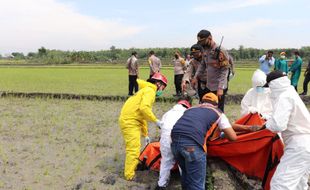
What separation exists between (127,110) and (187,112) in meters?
1.48

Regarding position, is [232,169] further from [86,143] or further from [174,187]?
[86,143]

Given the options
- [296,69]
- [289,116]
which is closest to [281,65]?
[296,69]

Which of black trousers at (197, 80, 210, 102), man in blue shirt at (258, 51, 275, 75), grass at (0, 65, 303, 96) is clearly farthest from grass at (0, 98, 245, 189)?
grass at (0, 65, 303, 96)

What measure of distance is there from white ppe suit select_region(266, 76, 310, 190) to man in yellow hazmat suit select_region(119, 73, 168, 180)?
198 cm

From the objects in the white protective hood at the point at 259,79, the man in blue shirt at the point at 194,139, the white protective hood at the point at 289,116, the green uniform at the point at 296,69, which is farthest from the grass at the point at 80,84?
the white protective hood at the point at 289,116

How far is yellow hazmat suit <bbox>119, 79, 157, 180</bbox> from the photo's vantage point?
558cm

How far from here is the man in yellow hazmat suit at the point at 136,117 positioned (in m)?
5.58

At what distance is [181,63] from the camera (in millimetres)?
14445

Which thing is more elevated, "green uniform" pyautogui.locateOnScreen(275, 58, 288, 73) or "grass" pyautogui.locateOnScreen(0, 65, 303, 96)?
"green uniform" pyautogui.locateOnScreen(275, 58, 288, 73)

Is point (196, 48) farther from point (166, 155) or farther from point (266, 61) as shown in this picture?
point (266, 61)

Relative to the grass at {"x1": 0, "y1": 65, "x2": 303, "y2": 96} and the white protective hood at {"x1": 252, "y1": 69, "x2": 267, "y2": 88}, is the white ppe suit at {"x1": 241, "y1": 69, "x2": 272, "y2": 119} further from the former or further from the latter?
the grass at {"x1": 0, "y1": 65, "x2": 303, "y2": 96}

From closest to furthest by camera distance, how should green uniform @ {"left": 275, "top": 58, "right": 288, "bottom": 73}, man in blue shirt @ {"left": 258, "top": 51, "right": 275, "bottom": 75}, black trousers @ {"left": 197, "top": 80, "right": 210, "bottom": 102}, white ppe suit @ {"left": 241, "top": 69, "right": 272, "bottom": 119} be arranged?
white ppe suit @ {"left": 241, "top": 69, "right": 272, "bottom": 119} → black trousers @ {"left": 197, "top": 80, "right": 210, "bottom": 102} → man in blue shirt @ {"left": 258, "top": 51, "right": 275, "bottom": 75} → green uniform @ {"left": 275, "top": 58, "right": 288, "bottom": 73}

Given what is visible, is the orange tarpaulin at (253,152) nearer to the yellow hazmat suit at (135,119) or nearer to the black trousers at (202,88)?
the yellow hazmat suit at (135,119)

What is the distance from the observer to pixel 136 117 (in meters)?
5.79
